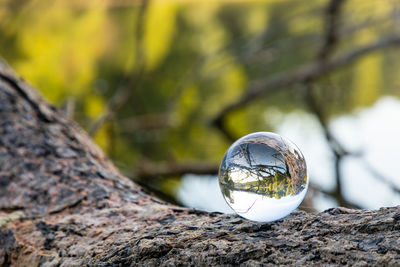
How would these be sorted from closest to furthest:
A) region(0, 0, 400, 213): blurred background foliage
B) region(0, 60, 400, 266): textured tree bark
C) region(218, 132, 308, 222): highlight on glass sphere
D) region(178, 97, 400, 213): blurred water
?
region(0, 60, 400, 266): textured tree bark → region(218, 132, 308, 222): highlight on glass sphere → region(178, 97, 400, 213): blurred water → region(0, 0, 400, 213): blurred background foliage

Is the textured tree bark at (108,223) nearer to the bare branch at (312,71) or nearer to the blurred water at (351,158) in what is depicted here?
the blurred water at (351,158)

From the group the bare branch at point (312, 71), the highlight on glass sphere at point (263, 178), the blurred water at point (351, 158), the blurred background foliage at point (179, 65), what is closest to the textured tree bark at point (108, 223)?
the highlight on glass sphere at point (263, 178)

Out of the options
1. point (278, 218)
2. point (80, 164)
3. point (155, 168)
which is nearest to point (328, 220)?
point (278, 218)

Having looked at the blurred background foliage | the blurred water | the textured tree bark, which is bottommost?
the textured tree bark

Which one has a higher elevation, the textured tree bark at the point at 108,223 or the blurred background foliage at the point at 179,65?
the blurred background foliage at the point at 179,65

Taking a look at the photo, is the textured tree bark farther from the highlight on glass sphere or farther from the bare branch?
the bare branch

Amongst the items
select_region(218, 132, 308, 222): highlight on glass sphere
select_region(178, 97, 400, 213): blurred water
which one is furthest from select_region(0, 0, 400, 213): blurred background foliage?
select_region(218, 132, 308, 222): highlight on glass sphere
